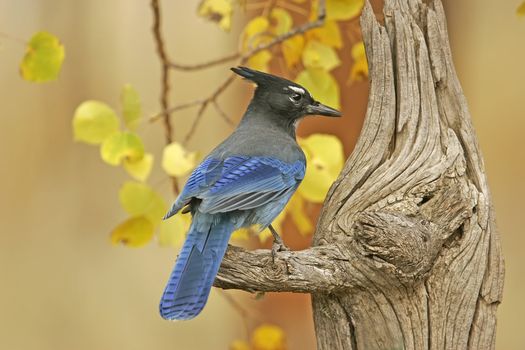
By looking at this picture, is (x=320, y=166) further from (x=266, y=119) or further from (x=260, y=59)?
(x=260, y=59)

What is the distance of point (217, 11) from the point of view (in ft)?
10.5

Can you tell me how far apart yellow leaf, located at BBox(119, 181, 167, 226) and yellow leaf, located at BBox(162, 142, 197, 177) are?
3.3 inches

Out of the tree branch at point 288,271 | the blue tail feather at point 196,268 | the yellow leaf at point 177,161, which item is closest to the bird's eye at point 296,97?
the yellow leaf at point 177,161

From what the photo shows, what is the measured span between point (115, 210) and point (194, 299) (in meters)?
3.39

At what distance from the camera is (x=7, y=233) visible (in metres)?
5.80

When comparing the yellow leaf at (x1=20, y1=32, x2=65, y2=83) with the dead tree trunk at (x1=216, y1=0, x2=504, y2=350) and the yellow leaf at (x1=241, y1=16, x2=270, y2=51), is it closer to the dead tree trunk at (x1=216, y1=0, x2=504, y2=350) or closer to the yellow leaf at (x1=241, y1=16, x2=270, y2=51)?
the yellow leaf at (x1=241, y1=16, x2=270, y2=51)

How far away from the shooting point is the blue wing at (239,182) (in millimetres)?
2730

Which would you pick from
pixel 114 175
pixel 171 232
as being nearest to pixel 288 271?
pixel 171 232

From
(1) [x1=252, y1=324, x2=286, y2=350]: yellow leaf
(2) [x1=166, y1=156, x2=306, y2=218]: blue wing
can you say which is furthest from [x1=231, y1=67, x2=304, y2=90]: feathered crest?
(1) [x1=252, y1=324, x2=286, y2=350]: yellow leaf

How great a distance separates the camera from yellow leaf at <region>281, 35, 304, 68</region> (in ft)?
11.0

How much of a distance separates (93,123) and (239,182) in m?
0.48

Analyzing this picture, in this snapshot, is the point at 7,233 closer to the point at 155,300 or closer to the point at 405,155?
the point at 155,300

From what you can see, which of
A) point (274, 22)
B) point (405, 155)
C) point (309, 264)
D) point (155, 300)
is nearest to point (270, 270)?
point (309, 264)

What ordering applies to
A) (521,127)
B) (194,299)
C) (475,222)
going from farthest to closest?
(521,127) < (475,222) < (194,299)
